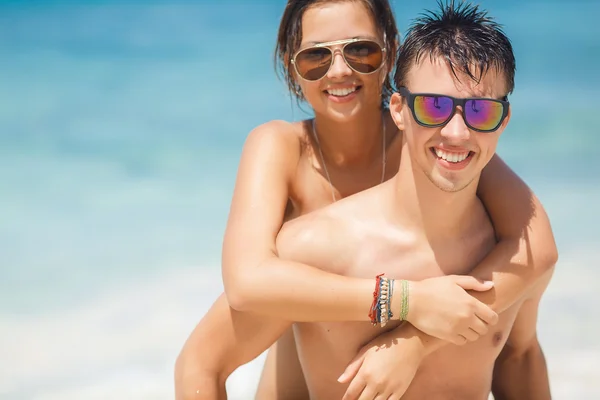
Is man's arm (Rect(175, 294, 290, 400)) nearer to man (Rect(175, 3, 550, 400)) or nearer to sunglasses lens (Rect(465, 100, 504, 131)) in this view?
man (Rect(175, 3, 550, 400))

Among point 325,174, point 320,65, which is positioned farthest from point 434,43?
point 325,174

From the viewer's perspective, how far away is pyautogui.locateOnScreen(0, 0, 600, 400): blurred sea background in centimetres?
662

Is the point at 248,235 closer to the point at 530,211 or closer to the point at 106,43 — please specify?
the point at 530,211

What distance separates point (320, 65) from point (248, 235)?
2.75ft

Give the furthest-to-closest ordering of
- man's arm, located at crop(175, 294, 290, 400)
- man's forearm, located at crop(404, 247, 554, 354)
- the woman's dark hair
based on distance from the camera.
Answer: the woman's dark hair → man's arm, located at crop(175, 294, 290, 400) → man's forearm, located at crop(404, 247, 554, 354)

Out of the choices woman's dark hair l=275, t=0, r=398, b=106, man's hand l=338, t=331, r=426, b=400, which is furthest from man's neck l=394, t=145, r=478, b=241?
woman's dark hair l=275, t=0, r=398, b=106

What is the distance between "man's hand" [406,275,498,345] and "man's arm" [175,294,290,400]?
1.55 feet

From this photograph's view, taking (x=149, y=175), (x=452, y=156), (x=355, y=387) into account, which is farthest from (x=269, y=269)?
(x=149, y=175)

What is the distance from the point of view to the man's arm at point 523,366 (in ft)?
10.3

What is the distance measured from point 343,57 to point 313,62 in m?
0.13

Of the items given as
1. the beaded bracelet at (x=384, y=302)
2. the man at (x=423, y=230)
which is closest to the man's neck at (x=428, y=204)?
the man at (x=423, y=230)

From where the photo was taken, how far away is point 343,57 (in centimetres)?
332

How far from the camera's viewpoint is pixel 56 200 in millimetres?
9867

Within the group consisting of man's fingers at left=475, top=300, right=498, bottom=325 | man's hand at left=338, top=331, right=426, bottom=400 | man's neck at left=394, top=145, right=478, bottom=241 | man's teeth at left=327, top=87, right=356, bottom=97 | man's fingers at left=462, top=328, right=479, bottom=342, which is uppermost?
man's teeth at left=327, top=87, right=356, bottom=97
